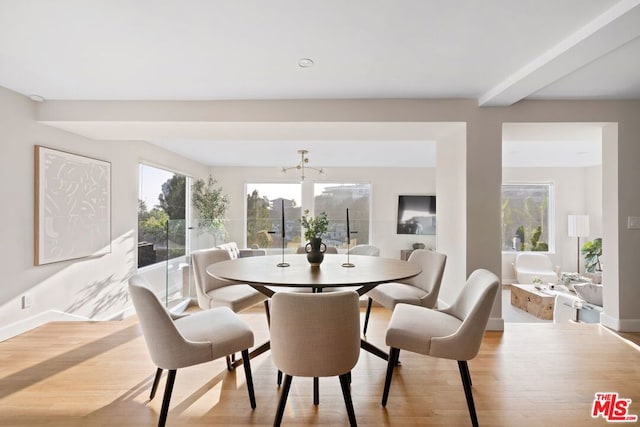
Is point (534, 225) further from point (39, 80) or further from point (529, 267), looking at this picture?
point (39, 80)

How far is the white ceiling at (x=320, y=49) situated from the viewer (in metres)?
1.73

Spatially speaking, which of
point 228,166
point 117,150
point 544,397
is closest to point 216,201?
point 228,166

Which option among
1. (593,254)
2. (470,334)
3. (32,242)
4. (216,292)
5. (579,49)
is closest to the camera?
(470,334)

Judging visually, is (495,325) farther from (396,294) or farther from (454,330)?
(454,330)

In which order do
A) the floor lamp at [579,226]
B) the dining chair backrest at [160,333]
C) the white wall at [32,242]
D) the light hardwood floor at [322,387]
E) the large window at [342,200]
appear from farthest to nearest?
the large window at [342,200], the floor lamp at [579,226], the white wall at [32,242], the light hardwood floor at [322,387], the dining chair backrest at [160,333]

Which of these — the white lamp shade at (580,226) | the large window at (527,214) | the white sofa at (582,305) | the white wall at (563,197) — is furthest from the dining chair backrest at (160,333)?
the white lamp shade at (580,226)

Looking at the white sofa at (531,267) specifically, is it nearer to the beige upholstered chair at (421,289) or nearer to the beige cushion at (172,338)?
the beige upholstered chair at (421,289)

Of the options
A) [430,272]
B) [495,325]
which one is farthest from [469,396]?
[495,325]

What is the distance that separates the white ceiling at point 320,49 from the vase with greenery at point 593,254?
13.2 ft

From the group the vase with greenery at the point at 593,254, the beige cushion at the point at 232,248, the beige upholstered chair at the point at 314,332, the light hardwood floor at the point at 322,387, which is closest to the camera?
the beige upholstered chair at the point at 314,332

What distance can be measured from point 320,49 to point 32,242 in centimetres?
327

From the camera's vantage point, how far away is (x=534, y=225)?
6.84m

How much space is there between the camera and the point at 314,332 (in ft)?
4.91

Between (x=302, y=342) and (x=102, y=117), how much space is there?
306cm
